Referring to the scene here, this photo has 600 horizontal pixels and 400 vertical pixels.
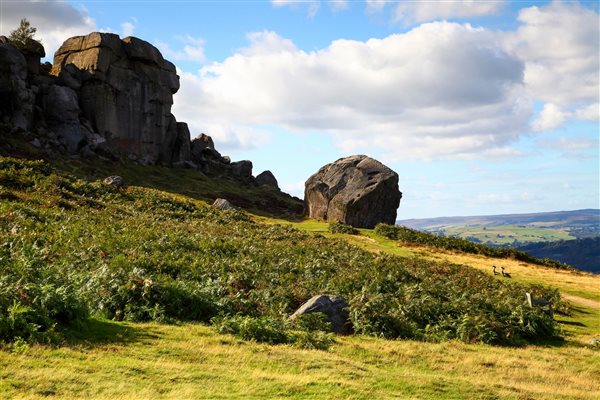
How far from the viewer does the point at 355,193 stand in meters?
62.7

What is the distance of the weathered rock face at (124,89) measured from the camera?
78.0 metres

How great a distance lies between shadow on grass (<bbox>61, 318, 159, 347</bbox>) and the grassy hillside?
0.07 m

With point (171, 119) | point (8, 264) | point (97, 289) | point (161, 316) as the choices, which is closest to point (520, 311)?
point (161, 316)

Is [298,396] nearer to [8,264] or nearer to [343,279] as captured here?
[8,264]

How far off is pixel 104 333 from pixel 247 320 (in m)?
4.44

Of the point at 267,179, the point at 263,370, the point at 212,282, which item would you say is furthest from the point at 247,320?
the point at 267,179

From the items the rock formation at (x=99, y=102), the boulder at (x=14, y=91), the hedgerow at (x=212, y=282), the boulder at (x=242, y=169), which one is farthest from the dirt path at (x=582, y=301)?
the boulder at (x=242, y=169)

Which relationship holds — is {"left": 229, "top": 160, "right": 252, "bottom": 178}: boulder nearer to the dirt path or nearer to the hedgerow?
the hedgerow

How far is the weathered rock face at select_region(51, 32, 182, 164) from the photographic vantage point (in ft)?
256

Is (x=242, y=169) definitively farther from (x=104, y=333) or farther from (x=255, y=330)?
(x=104, y=333)

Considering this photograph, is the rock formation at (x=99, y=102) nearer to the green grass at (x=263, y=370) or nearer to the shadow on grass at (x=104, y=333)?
the shadow on grass at (x=104, y=333)

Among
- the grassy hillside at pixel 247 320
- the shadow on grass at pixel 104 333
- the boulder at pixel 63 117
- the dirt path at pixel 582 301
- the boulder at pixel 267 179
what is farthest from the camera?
the boulder at pixel 267 179

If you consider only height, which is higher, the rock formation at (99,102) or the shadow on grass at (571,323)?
the rock formation at (99,102)

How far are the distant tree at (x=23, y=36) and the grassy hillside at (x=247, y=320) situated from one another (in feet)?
149
